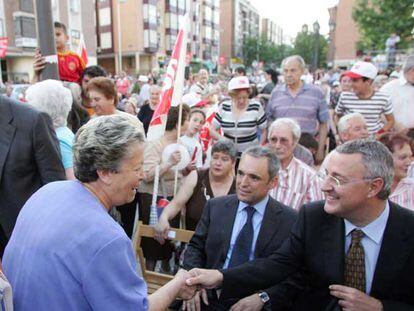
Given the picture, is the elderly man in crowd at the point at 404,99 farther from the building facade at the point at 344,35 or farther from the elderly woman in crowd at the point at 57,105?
the building facade at the point at 344,35

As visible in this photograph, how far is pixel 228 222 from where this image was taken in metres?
2.68

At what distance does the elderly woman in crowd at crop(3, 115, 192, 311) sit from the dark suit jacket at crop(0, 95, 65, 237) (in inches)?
36.8

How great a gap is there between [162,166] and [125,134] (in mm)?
2131

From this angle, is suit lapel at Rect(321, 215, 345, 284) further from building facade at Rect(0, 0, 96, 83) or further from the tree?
building facade at Rect(0, 0, 96, 83)

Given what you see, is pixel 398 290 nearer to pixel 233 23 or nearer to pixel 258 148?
pixel 258 148

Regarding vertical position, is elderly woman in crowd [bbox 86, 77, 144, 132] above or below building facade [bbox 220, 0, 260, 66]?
below

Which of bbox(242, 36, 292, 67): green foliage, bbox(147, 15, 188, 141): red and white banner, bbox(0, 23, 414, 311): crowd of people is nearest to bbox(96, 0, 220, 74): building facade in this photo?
bbox(242, 36, 292, 67): green foliage

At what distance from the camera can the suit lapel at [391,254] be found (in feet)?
6.36

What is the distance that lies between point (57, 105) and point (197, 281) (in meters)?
1.61

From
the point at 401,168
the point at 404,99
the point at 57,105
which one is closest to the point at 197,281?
the point at 57,105

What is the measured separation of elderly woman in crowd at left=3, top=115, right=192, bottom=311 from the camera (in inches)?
54.2

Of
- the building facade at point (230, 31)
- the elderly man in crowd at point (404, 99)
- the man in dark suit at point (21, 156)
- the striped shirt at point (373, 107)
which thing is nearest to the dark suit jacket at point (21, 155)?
the man in dark suit at point (21, 156)

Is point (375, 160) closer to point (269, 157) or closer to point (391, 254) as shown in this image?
point (391, 254)

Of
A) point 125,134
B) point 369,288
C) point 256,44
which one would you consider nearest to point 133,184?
point 125,134
